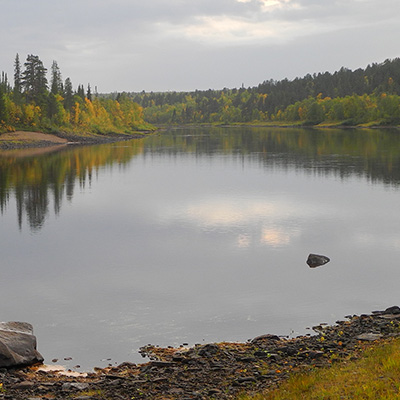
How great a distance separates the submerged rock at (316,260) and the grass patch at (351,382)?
45.4 ft

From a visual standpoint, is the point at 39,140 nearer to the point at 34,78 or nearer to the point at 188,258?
the point at 34,78

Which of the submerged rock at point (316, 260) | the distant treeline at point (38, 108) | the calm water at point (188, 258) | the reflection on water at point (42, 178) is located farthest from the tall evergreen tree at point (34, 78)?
the submerged rock at point (316, 260)

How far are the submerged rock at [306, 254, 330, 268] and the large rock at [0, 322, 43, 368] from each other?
15.3 meters

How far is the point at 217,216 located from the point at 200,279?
50.3 ft

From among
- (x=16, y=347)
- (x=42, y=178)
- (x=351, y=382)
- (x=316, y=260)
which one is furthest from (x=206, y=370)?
(x=42, y=178)

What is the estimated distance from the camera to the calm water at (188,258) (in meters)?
20.8

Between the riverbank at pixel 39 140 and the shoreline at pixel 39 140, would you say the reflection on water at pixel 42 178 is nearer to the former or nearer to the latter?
the shoreline at pixel 39 140

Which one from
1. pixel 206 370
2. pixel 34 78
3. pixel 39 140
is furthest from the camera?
Result: pixel 34 78

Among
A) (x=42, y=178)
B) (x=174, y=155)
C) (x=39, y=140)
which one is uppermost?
(x=39, y=140)

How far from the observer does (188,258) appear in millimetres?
30281

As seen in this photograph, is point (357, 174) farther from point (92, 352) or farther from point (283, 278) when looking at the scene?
point (92, 352)

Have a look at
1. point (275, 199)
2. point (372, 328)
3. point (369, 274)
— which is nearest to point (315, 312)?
point (372, 328)

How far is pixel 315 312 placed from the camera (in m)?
21.8

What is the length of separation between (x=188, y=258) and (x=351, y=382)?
60.5 feet
